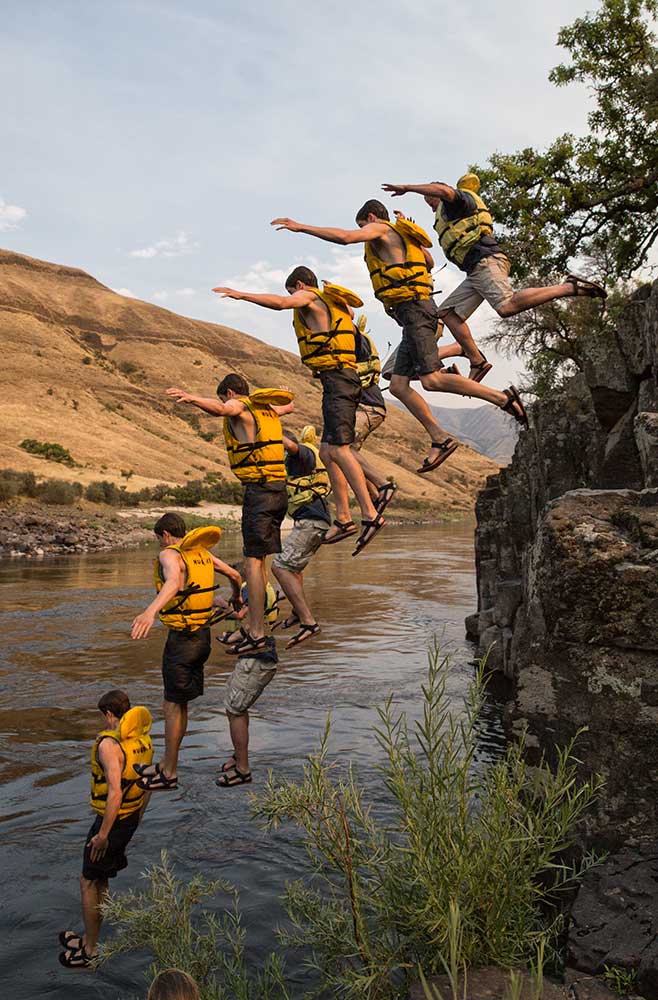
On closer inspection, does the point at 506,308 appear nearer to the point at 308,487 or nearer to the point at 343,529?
the point at 343,529

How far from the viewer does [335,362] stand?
6.90 metres

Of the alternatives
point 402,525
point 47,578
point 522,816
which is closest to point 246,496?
point 522,816

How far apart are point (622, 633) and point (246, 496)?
3424mm

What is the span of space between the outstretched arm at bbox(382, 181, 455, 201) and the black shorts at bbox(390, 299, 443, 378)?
818 millimetres

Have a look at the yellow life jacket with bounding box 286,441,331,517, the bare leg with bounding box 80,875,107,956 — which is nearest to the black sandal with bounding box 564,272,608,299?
the yellow life jacket with bounding box 286,441,331,517

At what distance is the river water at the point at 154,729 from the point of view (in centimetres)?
909

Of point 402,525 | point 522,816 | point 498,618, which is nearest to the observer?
point 522,816

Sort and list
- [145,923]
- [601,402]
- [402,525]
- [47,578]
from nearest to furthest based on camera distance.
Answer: [145,923] < [601,402] < [47,578] < [402,525]

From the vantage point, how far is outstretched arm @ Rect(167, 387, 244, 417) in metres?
6.05

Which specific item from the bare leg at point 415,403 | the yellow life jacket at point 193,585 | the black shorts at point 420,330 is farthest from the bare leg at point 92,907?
the black shorts at point 420,330

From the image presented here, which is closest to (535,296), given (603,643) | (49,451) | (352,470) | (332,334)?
(332,334)

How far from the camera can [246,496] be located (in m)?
7.18

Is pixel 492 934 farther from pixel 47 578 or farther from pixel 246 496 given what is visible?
pixel 47 578

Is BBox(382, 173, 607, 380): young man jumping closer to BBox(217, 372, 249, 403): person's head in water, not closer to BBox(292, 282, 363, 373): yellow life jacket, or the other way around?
BBox(292, 282, 363, 373): yellow life jacket
